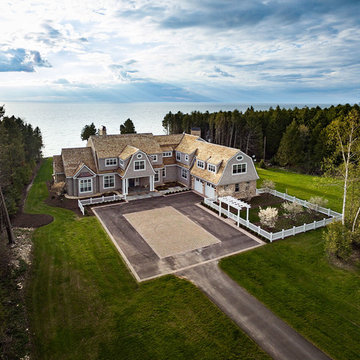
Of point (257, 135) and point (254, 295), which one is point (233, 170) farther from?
point (257, 135)

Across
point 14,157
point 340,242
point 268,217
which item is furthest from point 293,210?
point 14,157

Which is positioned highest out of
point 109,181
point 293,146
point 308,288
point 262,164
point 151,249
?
point 293,146

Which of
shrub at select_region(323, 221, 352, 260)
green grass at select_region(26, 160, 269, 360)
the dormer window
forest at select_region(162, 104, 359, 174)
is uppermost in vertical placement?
forest at select_region(162, 104, 359, 174)

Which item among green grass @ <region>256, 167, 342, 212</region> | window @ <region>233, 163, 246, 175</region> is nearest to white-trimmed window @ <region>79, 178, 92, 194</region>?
window @ <region>233, 163, 246, 175</region>

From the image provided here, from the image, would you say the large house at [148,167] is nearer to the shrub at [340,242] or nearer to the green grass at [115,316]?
the shrub at [340,242]

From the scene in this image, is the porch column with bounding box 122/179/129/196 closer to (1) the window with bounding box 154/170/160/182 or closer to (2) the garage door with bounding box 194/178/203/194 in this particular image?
(1) the window with bounding box 154/170/160/182

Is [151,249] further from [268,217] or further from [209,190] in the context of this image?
[209,190]
